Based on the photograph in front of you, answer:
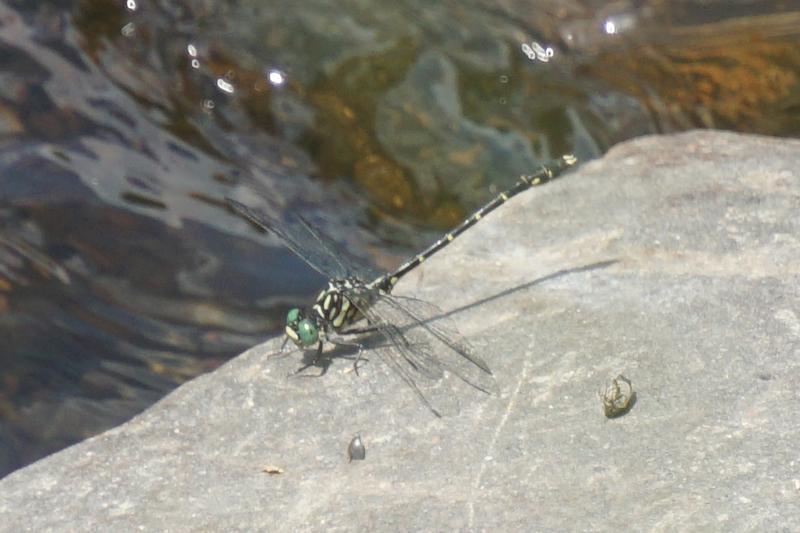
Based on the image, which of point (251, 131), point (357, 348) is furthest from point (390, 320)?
point (251, 131)

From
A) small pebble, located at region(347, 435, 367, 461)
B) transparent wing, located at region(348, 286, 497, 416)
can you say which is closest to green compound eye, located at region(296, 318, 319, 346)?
transparent wing, located at region(348, 286, 497, 416)

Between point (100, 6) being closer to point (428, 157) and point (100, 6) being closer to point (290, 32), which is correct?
point (290, 32)

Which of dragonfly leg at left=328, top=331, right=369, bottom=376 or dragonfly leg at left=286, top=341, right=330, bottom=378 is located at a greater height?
dragonfly leg at left=286, top=341, right=330, bottom=378

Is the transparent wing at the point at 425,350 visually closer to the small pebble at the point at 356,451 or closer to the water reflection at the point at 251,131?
the small pebble at the point at 356,451

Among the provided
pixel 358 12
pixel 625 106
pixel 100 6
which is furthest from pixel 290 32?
pixel 625 106

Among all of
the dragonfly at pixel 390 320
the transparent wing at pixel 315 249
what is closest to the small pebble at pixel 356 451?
the dragonfly at pixel 390 320

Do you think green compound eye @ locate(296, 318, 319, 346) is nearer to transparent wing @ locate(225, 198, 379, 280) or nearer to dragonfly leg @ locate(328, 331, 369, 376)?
dragonfly leg @ locate(328, 331, 369, 376)
